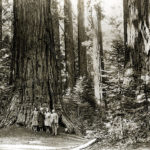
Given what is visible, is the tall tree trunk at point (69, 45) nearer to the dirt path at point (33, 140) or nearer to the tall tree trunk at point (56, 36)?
the tall tree trunk at point (56, 36)

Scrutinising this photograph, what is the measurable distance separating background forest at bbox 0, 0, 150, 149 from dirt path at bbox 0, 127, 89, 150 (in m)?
0.19

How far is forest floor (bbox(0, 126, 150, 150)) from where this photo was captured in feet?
16.1

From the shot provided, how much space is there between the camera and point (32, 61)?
5.58 meters

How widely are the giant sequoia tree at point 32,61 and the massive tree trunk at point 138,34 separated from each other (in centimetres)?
149

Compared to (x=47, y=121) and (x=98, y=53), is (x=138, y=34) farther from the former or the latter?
(x=47, y=121)

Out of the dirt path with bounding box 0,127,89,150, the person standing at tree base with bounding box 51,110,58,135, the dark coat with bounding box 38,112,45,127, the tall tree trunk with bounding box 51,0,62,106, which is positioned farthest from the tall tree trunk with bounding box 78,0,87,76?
the dirt path with bounding box 0,127,89,150

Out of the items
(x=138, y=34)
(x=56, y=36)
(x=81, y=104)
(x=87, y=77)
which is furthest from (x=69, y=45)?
(x=138, y=34)

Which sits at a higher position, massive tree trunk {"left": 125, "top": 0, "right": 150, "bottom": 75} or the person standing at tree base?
massive tree trunk {"left": 125, "top": 0, "right": 150, "bottom": 75}

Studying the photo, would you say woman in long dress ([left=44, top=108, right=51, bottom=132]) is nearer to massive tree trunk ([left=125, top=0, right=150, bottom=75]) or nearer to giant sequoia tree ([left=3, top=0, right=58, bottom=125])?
giant sequoia tree ([left=3, top=0, right=58, bottom=125])

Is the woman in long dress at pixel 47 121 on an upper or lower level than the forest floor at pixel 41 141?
upper

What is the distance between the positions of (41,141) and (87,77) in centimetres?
197

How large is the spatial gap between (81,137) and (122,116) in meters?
0.83

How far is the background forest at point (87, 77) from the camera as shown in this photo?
5.40m

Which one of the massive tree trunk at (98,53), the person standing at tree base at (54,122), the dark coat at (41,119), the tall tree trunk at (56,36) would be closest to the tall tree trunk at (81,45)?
the massive tree trunk at (98,53)
